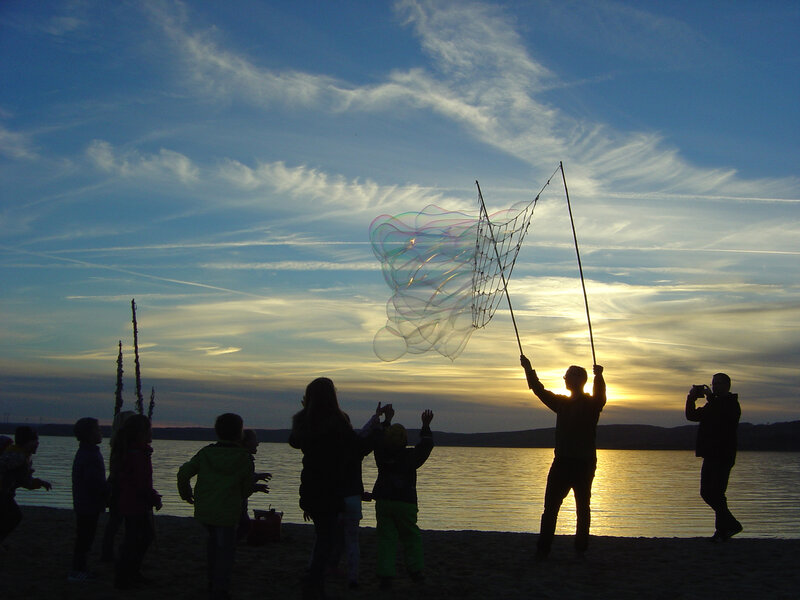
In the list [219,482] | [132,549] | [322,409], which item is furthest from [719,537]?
[132,549]

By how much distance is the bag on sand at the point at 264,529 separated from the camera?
11273 millimetres

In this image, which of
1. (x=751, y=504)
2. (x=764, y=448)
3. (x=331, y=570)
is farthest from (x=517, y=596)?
(x=764, y=448)

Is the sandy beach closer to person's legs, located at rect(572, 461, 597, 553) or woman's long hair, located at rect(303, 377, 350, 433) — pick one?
person's legs, located at rect(572, 461, 597, 553)

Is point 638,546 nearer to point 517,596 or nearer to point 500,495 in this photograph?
point 517,596

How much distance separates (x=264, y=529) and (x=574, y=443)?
4.87m

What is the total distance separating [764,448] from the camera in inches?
7195

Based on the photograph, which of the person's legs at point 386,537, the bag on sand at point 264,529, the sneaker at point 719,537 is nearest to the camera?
the person's legs at point 386,537

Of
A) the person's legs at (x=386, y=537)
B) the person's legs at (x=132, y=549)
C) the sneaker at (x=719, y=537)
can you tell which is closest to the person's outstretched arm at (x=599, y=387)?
the person's legs at (x=386, y=537)

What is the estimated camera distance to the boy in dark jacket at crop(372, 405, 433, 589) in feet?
27.1

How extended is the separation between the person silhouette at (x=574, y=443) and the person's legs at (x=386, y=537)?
90.4 inches

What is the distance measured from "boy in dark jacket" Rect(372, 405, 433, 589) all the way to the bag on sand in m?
3.58

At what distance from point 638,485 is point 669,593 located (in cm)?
4134

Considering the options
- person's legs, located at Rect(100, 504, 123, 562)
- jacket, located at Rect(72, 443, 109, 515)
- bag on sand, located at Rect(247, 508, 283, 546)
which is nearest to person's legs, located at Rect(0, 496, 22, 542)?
jacket, located at Rect(72, 443, 109, 515)

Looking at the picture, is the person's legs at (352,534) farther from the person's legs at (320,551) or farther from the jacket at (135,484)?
the jacket at (135,484)
